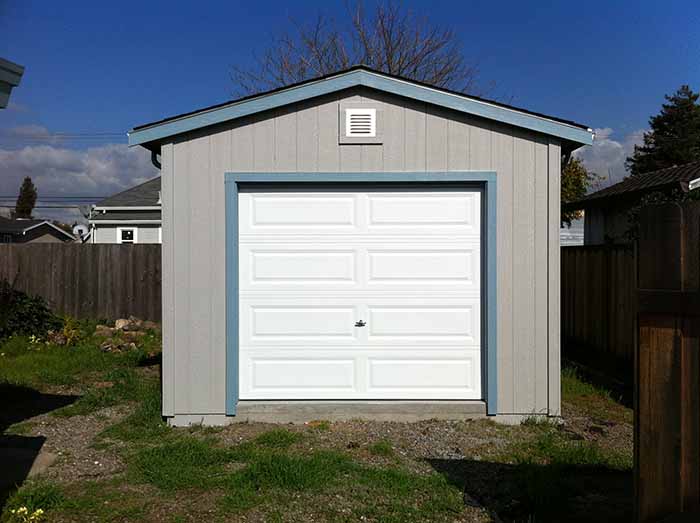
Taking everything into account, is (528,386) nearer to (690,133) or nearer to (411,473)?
(411,473)

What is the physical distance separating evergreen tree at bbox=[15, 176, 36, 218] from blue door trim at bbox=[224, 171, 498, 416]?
70570 millimetres

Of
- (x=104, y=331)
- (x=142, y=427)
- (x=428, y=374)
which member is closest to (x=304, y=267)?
(x=428, y=374)

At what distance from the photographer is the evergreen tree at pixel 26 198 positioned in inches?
2761

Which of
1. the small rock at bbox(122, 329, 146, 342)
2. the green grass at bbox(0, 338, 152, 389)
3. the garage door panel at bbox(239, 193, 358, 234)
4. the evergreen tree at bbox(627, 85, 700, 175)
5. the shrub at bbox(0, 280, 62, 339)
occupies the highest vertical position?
the evergreen tree at bbox(627, 85, 700, 175)

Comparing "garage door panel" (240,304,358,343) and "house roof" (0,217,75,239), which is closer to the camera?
"garage door panel" (240,304,358,343)

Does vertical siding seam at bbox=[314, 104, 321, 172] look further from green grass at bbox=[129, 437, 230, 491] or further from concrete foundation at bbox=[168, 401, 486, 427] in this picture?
green grass at bbox=[129, 437, 230, 491]

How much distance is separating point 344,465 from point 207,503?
115 cm

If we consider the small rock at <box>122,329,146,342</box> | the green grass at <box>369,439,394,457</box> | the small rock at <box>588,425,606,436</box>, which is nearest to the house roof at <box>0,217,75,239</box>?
the small rock at <box>122,329,146,342</box>

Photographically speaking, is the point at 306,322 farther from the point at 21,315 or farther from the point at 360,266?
the point at 21,315

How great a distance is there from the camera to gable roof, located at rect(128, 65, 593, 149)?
6660mm

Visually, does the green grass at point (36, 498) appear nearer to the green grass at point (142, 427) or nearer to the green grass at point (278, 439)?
the green grass at point (142, 427)

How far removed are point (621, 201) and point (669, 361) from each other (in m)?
14.2

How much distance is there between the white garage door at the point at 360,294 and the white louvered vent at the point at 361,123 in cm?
56

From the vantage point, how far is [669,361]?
9.78 ft
